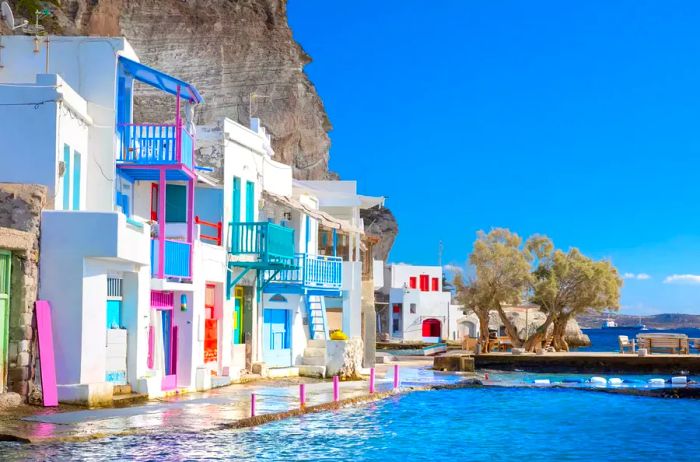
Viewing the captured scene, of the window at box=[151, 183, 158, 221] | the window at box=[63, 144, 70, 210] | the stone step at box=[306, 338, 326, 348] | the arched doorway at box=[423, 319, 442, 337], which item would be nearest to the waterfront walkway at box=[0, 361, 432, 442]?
the window at box=[63, 144, 70, 210]

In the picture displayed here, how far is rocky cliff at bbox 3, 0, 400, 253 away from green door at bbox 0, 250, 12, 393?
6256 cm

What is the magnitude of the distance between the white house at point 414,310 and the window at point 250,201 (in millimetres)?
61841

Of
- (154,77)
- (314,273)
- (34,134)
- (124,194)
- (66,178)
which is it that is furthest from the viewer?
(314,273)

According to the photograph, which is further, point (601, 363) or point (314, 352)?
point (601, 363)

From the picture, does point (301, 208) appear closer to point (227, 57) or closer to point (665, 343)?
point (665, 343)

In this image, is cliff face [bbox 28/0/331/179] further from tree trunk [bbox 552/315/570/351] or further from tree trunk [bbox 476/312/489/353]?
tree trunk [bbox 552/315/570/351]

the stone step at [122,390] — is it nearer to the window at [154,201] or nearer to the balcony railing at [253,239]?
the window at [154,201]

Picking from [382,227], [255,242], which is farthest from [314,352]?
[382,227]

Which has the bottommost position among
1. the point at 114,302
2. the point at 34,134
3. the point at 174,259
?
the point at 114,302

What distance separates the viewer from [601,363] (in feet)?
161

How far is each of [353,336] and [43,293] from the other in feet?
56.5

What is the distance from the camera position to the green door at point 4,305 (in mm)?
19984

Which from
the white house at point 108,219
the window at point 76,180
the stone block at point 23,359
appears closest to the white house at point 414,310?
the white house at point 108,219

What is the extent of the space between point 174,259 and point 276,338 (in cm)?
939
